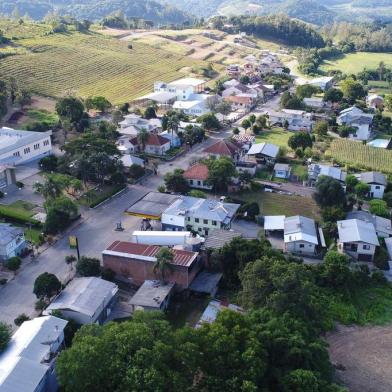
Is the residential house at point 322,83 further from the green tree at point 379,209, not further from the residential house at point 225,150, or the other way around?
the green tree at point 379,209

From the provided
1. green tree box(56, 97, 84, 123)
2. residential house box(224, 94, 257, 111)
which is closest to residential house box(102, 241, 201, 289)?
green tree box(56, 97, 84, 123)

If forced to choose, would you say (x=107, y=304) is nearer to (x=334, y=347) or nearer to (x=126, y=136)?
(x=334, y=347)

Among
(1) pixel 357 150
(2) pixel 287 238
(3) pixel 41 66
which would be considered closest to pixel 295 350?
(2) pixel 287 238

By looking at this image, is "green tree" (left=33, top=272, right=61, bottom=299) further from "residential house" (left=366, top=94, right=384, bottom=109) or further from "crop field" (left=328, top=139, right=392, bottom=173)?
"residential house" (left=366, top=94, right=384, bottom=109)

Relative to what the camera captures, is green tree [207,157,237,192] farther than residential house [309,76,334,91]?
No

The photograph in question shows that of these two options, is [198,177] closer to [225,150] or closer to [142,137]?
[225,150]

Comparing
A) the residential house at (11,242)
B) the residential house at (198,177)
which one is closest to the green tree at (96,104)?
the residential house at (198,177)
